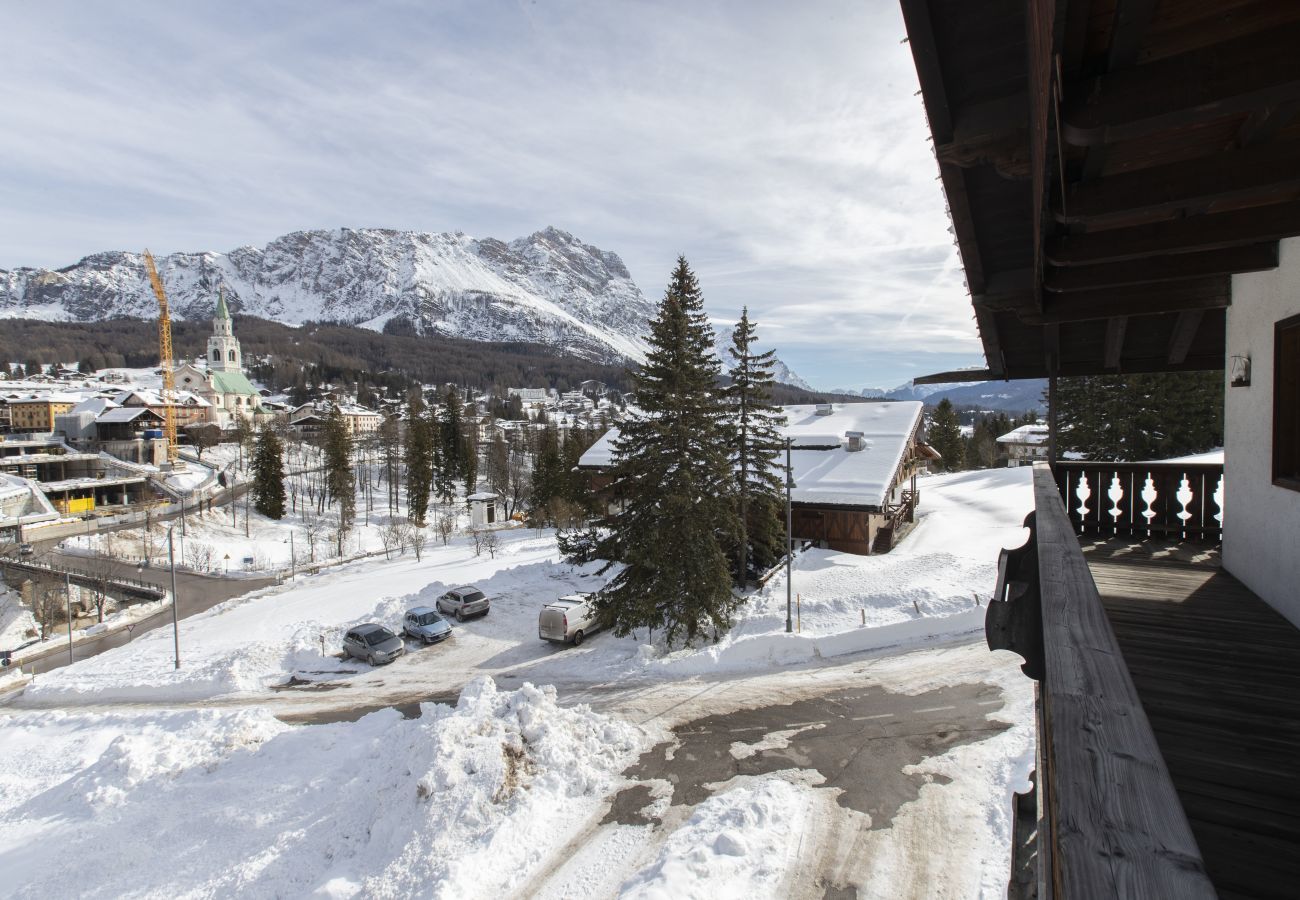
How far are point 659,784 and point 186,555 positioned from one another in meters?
46.2

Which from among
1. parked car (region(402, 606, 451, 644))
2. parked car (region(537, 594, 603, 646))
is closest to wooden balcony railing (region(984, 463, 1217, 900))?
parked car (region(537, 594, 603, 646))

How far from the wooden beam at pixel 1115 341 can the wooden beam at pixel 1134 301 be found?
3.32 ft

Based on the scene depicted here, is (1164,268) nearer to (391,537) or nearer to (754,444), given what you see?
(754,444)

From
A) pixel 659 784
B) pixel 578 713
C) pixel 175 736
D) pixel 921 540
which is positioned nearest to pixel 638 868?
pixel 659 784

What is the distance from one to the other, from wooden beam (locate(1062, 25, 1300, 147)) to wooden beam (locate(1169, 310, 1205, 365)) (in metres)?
5.94

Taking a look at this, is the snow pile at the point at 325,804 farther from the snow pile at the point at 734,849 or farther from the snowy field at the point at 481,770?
the snow pile at the point at 734,849

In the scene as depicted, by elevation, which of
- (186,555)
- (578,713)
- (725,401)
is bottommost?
(186,555)

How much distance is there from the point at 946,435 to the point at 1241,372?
71.9 m

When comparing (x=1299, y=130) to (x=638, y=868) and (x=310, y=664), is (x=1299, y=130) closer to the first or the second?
(x=638, y=868)

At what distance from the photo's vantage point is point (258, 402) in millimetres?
118250

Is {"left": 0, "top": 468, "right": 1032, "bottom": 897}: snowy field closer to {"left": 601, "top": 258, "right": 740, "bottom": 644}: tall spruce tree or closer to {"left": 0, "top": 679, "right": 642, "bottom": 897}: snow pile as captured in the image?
{"left": 0, "top": 679, "right": 642, "bottom": 897}: snow pile

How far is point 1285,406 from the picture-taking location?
4.99m

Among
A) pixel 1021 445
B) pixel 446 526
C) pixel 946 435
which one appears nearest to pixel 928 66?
pixel 446 526

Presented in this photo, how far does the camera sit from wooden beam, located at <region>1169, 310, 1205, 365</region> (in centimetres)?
715
